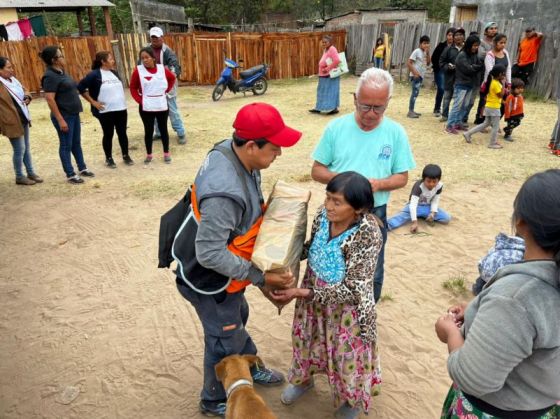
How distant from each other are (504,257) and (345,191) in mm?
1069

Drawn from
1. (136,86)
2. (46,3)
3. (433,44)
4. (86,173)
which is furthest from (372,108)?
(46,3)

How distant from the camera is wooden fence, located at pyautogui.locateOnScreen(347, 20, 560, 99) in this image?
37.2 feet

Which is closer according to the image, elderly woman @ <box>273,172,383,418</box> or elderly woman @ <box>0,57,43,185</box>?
elderly woman @ <box>273,172,383,418</box>

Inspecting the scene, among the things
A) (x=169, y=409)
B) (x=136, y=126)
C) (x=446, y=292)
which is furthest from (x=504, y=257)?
(x=136, y=126)

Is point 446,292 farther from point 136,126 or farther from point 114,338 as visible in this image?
point 136,126

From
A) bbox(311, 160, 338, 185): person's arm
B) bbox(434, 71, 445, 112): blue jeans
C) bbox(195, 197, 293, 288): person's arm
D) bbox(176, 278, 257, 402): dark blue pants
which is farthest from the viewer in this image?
bbox(434, 71, 445, 112): blue jeans

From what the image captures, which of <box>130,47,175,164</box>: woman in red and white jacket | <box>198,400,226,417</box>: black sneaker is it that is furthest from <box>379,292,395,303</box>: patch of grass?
<box>130,47,175,164</box>: woman in red and white jacket

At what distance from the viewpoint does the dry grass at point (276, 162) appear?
6590mm

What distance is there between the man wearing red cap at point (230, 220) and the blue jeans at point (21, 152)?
17.6 ft

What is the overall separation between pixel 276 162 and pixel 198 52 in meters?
10.3

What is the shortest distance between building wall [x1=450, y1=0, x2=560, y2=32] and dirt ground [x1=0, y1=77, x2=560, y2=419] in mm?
8178

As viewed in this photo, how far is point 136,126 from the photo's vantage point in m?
10.1

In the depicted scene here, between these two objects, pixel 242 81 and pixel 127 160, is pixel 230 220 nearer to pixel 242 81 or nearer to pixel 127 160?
pixel 127 160

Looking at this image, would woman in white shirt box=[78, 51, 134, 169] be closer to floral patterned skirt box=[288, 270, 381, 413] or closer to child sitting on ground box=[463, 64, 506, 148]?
floral patterned skirt box=[288, 270, 381, 413]
